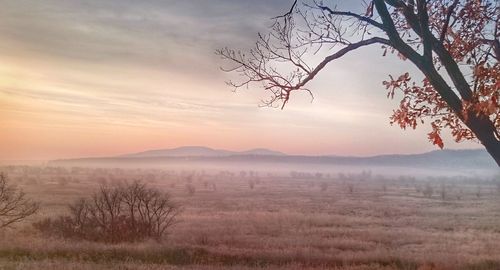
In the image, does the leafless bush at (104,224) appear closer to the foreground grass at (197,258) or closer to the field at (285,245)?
the field at (285,245)

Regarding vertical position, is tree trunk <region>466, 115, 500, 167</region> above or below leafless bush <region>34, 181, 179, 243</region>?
above

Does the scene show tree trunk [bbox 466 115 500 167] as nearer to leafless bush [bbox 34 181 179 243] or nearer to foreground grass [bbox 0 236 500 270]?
foreground grass [bbox 0 236 500 270]

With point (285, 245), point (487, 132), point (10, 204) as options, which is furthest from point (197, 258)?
point (487, 132)

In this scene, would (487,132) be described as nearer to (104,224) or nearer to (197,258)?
(197,258)

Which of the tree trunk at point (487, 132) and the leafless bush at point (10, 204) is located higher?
the tree trunk at point (487, 132)

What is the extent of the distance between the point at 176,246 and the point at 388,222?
26.6 m

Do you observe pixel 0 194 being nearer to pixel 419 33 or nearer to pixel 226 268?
pixel 226 268

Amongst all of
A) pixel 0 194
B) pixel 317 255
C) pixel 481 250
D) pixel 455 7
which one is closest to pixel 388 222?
pixel 481 250

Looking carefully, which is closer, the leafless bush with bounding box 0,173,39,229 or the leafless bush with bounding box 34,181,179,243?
the leafless bush with bounding box 0,173,39,229

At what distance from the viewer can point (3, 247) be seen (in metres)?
20.6

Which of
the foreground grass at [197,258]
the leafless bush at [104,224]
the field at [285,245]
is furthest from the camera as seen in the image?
the leafless bush at [104,224]

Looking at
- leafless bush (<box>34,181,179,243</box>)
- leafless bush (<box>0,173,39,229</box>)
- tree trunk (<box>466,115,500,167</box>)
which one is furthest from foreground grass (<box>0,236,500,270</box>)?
tree trunk (<box>466,115,500,167</box>)

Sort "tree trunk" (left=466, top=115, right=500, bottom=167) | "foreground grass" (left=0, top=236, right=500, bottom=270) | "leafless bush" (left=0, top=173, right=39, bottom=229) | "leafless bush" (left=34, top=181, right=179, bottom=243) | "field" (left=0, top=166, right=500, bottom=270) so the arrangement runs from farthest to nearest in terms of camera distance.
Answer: "leafless bush" (left=34, top=181, right=179, bottom=243) → "leafless bush" (left=0, top=173, right=39, bottom=229) → "field" (left=0, top=166, right=500, bottom=270) → "foreground grass" (left=0, top=236, right=500, bottom=270) → "tree trunk" (left=466, top=115, right=500, bottom=167)

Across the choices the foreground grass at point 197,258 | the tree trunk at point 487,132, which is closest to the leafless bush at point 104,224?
the foreground grass at point 197,258
